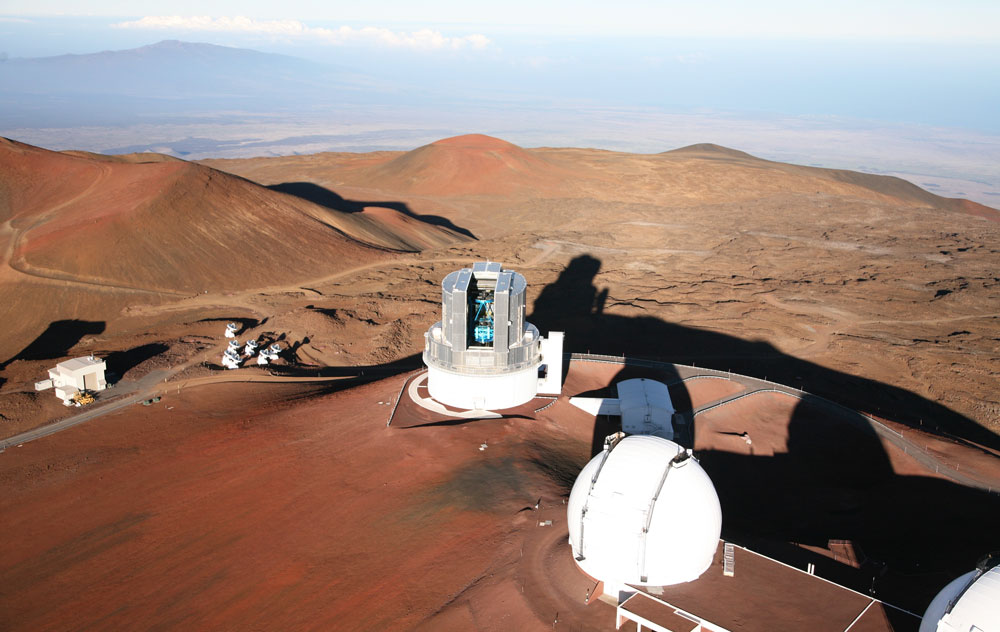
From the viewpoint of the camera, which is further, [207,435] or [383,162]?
[383,162]

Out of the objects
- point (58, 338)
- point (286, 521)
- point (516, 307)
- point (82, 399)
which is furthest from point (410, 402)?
point (58, 338)

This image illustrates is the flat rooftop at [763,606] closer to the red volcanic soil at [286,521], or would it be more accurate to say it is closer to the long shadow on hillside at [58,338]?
the red volcanic soil at [286,521]

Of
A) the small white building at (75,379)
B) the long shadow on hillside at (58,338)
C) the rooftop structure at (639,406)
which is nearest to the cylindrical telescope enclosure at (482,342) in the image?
the rooftop structure at (639,406)

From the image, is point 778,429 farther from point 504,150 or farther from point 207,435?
point 504,150

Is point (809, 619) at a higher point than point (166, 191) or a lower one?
lower

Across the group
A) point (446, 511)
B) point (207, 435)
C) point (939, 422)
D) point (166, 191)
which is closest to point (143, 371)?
point (207, 435)

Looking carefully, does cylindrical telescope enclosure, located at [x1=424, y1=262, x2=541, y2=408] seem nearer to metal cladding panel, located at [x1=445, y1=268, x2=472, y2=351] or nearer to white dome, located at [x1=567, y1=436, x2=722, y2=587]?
metal cladding panel, located at [x1=445, y1=268, x2=472, y2=351]

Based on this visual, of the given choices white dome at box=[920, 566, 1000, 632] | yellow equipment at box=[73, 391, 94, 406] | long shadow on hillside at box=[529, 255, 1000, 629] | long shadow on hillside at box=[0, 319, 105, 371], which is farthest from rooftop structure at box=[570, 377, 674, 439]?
long shadow on hillside at box=[0, 319, 105, 371]
